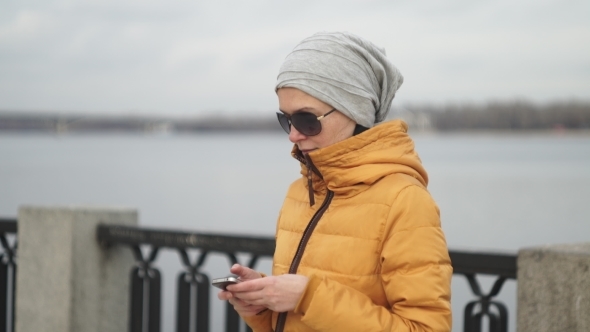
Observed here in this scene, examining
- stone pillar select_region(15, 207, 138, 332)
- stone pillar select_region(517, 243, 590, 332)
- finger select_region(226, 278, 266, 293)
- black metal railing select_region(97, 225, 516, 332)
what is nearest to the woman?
finger select_region(226, 278, 266, 293)

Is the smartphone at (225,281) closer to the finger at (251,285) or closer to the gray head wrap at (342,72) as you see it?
the finger at (251,285)

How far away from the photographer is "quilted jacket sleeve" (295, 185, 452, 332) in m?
2.02

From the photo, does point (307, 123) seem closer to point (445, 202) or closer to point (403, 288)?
point (403, 288)

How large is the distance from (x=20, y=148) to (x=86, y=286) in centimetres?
10619

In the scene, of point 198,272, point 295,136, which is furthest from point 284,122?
point 198,272

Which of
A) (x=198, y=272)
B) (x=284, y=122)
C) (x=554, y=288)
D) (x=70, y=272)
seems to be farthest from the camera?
(x=70, y=272)

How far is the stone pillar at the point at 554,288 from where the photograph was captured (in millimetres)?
2953

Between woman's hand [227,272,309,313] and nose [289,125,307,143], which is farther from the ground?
nose [289,125,307,143]

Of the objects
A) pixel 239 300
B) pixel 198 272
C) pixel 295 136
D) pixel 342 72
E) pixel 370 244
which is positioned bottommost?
pixel 239 300

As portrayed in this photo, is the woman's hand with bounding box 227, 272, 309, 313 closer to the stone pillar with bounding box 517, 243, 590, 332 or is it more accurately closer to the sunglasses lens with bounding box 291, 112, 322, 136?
the sunglasses lens with bounding box 291, 112, 322, 136

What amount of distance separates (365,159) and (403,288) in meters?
0.36

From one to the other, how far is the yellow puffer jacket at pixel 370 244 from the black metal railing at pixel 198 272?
1329 millimetres

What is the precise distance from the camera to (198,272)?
450 centimetres

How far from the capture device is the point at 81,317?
16.3 ft
